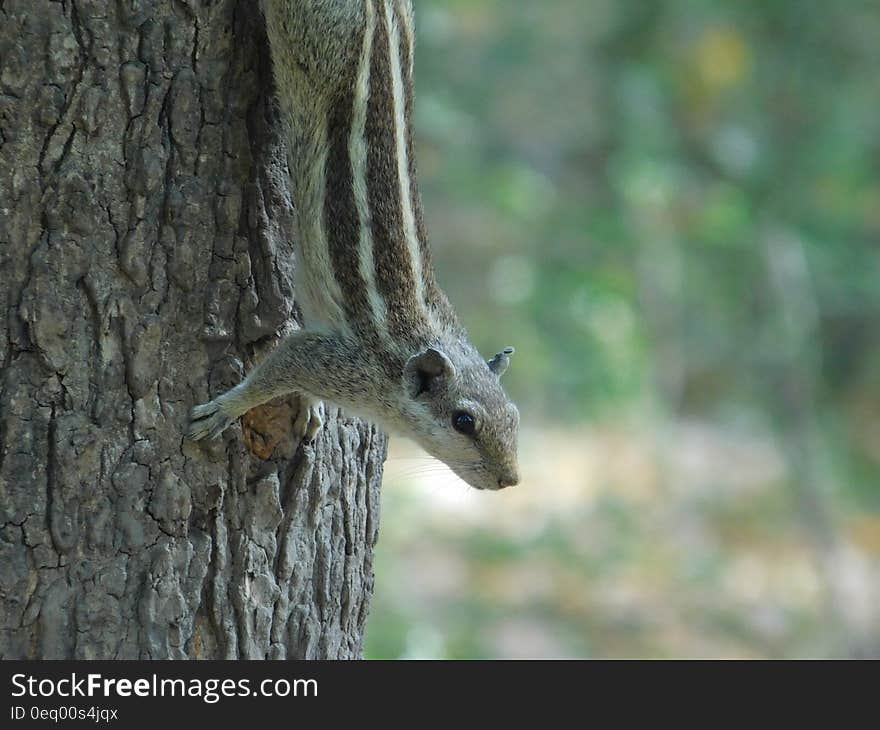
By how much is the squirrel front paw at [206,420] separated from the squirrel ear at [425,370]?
55 centimetres

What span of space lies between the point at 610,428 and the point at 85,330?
5.61 m

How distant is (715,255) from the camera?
21.9 feet

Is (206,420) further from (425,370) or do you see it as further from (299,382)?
(425,370)

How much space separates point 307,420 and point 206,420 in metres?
0.34

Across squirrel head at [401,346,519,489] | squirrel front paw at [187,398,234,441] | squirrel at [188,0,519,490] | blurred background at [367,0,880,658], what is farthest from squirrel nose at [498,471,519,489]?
blurred background at [367,0,880,658]

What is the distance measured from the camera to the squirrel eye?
2695 millimetres

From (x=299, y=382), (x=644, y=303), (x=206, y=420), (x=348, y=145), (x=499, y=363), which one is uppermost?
(x=644, y=303)

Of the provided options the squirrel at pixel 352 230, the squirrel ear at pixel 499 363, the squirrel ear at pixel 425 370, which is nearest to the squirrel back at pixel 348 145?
the squirrel at pixel 352 230

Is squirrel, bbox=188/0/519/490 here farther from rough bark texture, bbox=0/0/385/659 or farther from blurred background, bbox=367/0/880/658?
blurred background, bbox=367/0/880/658

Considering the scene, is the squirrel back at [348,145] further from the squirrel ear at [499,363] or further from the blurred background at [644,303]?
the blurred background at [644,303]

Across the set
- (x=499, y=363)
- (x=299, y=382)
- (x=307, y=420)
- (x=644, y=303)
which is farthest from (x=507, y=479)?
(x=644, y=303)

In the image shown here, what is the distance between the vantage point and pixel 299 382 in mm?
2301
